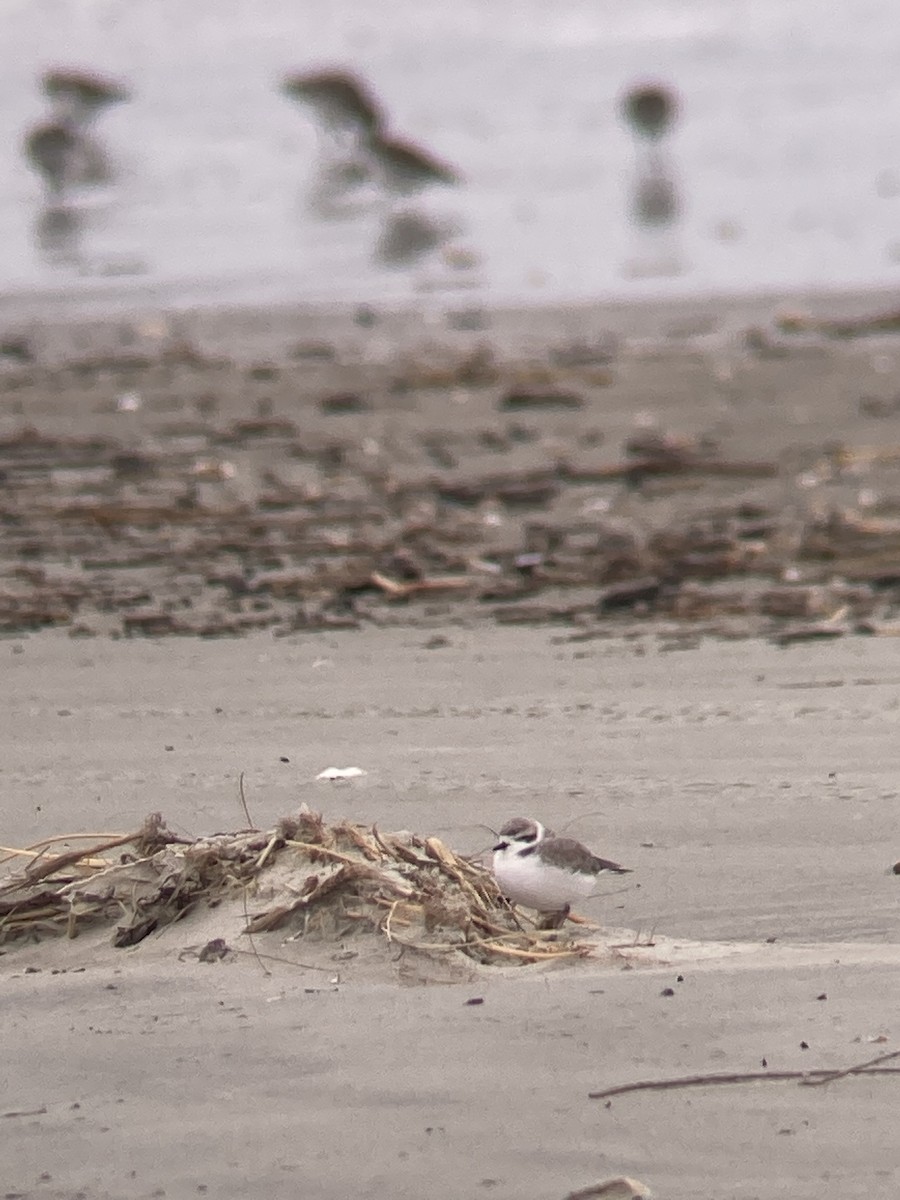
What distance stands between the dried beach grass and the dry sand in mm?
56

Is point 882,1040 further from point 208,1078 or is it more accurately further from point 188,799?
point 188,799

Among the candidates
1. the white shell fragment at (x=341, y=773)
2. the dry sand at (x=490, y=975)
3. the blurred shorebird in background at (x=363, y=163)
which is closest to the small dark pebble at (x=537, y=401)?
the dry sand at (x=490, y=975)

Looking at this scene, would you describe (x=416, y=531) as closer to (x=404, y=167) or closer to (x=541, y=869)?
(x=541, y=869)

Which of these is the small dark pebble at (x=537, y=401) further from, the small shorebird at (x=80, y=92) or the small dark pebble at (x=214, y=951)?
the small shorebird at (x=80, y=92)

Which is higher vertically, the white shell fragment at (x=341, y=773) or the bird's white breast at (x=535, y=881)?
the bird's white breast at (x=535, y=881)

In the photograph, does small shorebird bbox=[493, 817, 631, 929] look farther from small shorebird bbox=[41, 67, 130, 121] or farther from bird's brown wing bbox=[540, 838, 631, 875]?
small shorebird bbox=[41, 67, 130, 121]

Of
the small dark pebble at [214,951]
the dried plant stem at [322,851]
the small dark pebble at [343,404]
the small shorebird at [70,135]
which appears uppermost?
the small shorebird at [70,135]

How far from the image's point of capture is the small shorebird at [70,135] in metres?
24.2

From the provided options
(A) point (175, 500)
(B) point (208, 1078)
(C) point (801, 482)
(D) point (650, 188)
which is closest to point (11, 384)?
(A) point (175, 500)

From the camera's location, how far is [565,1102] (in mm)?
3408

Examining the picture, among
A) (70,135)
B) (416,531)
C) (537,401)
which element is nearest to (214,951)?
(416,531)

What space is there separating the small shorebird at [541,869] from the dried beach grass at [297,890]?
0.08 meters

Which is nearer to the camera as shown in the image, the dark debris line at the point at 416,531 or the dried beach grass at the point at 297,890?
the dried beach grass at the point at 297,890

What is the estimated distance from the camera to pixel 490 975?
390 centimetres
